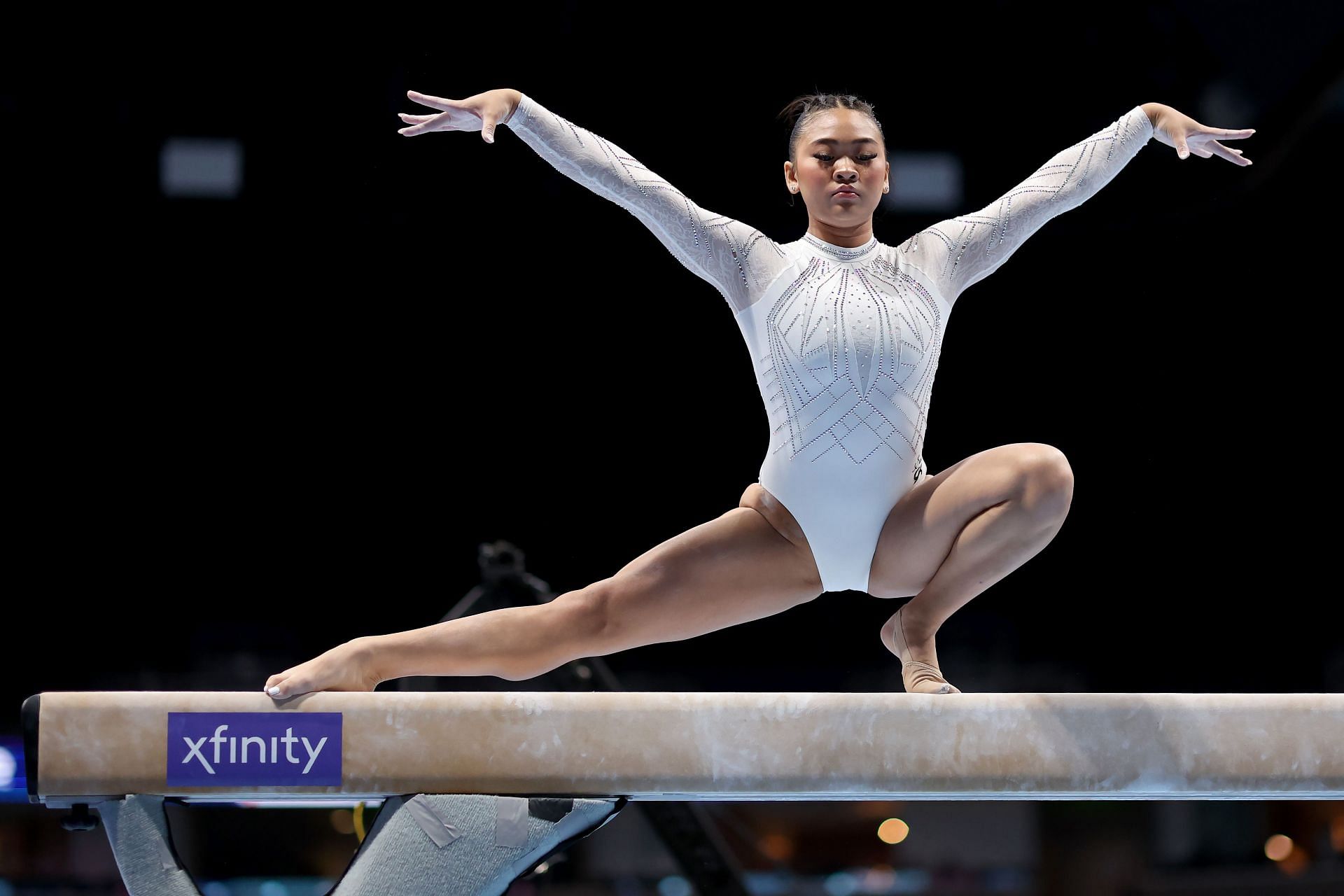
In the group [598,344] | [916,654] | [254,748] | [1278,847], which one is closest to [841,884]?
[1278,847]

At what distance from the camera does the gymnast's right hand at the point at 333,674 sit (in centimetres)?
212

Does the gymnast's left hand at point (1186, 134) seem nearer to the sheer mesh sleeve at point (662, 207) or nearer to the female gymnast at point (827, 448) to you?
the female gymnast at point (827, 448)

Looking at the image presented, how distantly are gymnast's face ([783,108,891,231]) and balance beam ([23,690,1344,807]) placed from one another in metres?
1.00

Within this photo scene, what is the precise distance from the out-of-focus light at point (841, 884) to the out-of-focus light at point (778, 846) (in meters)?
0.24

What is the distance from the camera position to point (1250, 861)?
570 cm

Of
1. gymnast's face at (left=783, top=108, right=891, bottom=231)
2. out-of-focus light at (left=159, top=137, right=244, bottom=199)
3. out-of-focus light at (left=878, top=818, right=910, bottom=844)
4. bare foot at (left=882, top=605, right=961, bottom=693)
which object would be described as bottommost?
out-of-focus light at (left=878, top=818, right=910, bottom=844)

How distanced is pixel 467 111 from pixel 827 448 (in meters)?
0.94

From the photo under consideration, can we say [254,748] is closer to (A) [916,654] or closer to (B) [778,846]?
(A) [916,654]

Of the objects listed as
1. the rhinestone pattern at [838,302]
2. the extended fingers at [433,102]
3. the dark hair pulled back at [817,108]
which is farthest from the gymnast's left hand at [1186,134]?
the extended fingers at [433,102]

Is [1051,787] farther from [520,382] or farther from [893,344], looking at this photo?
[520,382]

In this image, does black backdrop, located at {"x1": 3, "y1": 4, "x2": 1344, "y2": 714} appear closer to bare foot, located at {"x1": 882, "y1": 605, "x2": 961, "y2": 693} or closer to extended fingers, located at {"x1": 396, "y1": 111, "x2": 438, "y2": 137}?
extended fingers, located at {"x1": 396, "y1": 111, "x2": 438, "y2": 137}

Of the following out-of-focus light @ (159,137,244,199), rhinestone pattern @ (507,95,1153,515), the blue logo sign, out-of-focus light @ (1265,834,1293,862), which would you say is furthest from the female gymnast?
out-of-focus light @ (1265,834,1293,862)

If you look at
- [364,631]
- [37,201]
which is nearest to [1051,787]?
[364,631]

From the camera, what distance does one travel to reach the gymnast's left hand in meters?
2.72
